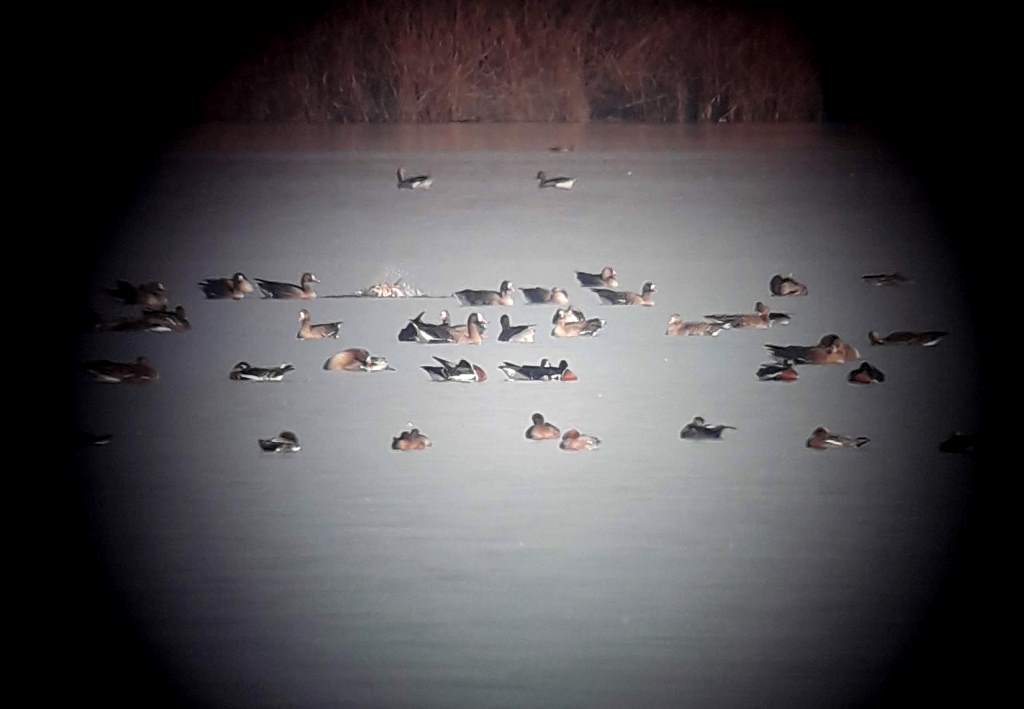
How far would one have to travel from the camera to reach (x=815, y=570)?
Result: 13.6 ft

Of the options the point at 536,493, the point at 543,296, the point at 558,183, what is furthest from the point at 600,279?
the point at 558,183

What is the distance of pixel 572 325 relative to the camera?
7309mm

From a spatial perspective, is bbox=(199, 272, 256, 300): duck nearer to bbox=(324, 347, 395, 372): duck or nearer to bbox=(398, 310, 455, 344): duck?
bbox=(398, 310, 455, 344): duck

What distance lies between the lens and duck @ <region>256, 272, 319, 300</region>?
27.7ft

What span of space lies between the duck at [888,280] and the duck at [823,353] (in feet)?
6.11

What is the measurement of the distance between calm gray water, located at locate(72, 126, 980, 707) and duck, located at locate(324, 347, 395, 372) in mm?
71

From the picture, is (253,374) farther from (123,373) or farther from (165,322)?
(165,322)

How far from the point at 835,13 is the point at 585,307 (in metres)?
17.1

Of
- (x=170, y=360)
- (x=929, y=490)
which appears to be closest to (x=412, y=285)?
(x=170, y=360)

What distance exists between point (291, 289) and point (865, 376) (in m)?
3.48

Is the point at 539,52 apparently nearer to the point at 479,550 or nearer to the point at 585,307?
the point at 585,307

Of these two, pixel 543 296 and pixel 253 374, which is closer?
pixel 253 374

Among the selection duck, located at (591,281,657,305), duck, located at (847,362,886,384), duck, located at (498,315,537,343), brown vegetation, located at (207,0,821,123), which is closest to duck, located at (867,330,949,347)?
duck, located at (847,362,886,384)

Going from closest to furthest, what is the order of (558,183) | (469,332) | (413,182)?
(469,332), (558,183), (413,182)
